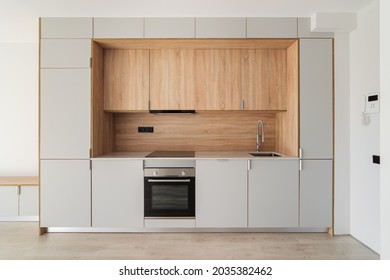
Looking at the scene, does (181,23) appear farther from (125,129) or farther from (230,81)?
(125,129)

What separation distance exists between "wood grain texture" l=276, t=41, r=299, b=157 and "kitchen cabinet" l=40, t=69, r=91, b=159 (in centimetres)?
242

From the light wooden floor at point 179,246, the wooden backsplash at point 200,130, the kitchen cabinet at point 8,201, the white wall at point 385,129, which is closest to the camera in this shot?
the white wall at point 385,129

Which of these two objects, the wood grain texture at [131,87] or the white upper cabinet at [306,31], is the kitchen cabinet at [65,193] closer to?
the wood grain texture at [131,87]

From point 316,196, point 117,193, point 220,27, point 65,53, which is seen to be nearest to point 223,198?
point 316,196

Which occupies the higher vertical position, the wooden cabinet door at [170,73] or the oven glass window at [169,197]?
the wooden cabinet door at [170,73]

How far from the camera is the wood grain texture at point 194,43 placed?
3185 millimetres

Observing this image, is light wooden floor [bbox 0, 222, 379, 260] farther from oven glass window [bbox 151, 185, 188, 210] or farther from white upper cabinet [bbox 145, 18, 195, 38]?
white upper cabinet [bbox 145, 18, 195, 38]

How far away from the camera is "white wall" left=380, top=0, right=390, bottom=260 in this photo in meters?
1.85

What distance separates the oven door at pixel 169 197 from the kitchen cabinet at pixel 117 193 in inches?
3.6

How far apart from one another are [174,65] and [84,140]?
142cm

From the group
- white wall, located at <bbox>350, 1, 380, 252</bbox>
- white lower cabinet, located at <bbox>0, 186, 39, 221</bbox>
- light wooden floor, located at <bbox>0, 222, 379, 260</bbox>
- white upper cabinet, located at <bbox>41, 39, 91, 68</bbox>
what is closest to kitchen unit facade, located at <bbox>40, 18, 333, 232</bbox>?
white upper cabinet, located at <bbox>41, 39, 91, 68</bbox>

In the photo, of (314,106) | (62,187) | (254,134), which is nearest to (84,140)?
(62,187)

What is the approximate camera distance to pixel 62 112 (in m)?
3.14

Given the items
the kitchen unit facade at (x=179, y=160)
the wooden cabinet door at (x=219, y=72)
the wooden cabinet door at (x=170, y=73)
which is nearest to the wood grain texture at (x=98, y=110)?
the kitchen unit facade at (x=179, y=160)
